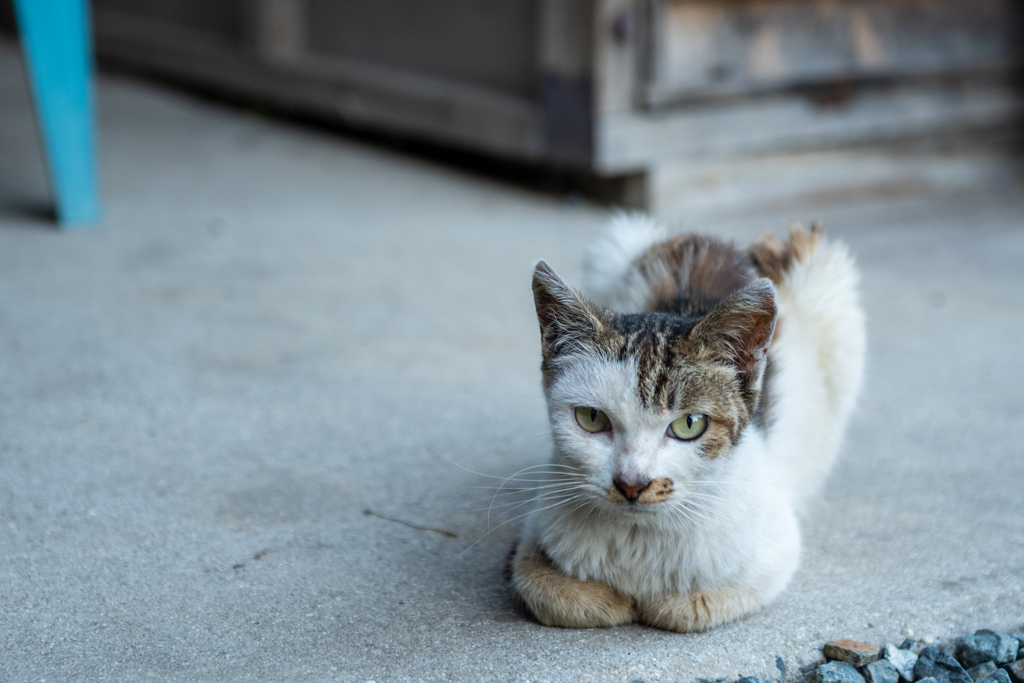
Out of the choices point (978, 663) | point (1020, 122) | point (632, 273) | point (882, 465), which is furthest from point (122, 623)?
point (1020, 122)

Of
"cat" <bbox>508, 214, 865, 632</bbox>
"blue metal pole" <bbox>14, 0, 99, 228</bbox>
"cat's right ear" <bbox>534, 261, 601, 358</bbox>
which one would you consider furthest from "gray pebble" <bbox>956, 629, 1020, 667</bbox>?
"blue metal pole" <bbox>14, 0, 99, 228</bbox>

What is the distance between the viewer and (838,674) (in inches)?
77.0

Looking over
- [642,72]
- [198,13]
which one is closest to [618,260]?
[642,72]

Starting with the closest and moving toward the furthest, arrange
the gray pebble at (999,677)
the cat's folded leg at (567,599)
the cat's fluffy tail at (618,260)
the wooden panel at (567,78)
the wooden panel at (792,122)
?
the gray pebble at (999,677) < the cat's folded leg at (567,599) < the cat's fluffy tail at (618,260) < the wooden panel at (567,78) < the wooden panel at (792,122)

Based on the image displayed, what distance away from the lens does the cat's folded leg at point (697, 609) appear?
6.78ft

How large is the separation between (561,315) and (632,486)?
41 centimetres

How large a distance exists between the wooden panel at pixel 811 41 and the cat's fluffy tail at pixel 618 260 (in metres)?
2.46

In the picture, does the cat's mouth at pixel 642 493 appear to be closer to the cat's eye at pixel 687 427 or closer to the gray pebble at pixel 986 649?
the cat's eye at pixel 687 427

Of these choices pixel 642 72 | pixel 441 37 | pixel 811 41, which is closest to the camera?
pixel 642 72

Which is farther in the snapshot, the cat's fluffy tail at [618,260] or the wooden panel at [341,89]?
the wooden panel at [341,89]

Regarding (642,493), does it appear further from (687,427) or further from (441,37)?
(441,37)

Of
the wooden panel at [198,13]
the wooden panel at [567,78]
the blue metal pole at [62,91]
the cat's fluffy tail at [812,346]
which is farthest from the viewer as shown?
the wooden panel at [198,13]

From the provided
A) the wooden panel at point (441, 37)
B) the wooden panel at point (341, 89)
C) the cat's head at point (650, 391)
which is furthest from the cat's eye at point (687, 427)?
the wooden panel at point (441, 37)

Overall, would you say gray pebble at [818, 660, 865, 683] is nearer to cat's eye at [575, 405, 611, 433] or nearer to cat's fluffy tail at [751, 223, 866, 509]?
cat's fluffy tail at [751, 223, 866, 509]
